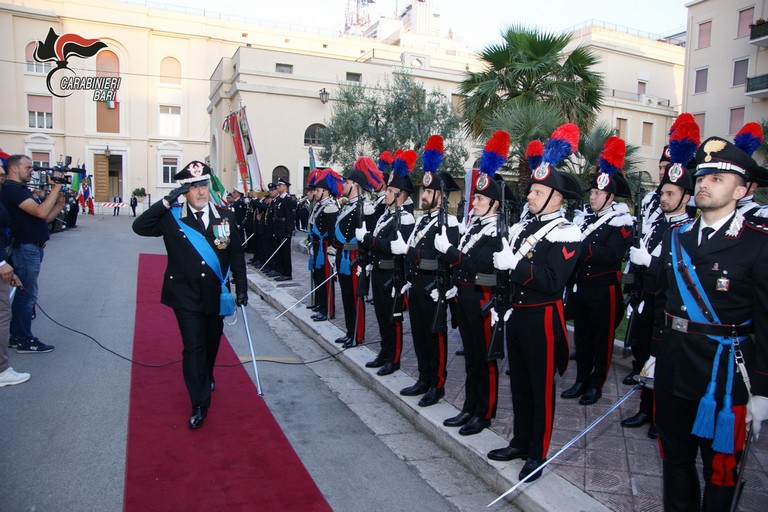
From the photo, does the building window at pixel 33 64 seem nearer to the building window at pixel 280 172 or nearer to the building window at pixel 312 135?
the building window at pixel 280 172

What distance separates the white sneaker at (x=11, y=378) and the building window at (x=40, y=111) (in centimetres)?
4380

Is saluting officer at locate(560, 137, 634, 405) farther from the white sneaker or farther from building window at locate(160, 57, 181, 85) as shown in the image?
building window at locate(160, 57, 181, 85)

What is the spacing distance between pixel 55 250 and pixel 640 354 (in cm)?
1681

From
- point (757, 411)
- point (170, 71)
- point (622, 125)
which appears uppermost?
point (170, 71)

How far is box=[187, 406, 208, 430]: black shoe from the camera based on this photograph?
5.00m

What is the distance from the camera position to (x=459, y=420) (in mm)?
4895

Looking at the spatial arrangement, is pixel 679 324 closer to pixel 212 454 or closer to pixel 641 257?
pixel 641 257

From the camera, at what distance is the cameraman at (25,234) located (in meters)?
6.58

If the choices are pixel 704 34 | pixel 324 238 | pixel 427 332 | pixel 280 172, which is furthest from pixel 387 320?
pixel 704 34

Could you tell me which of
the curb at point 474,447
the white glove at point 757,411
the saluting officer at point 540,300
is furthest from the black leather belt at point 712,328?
the curb at point 474,447

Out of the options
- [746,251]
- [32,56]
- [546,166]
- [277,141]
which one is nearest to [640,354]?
[546,166]

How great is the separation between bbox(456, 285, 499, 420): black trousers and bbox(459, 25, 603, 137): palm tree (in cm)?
939

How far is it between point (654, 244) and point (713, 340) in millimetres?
2585

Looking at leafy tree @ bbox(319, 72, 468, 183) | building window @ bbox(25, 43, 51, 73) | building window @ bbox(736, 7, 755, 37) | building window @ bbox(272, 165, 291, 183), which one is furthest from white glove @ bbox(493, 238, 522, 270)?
building window @ bbox(25, 43, 51, 73)
